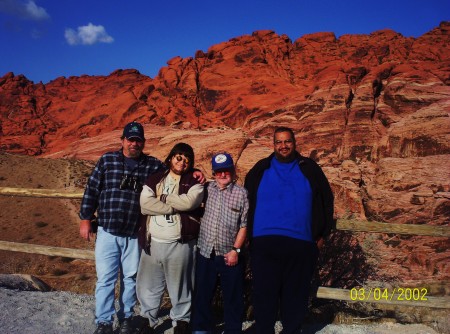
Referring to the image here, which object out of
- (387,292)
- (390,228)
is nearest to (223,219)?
(390,228)

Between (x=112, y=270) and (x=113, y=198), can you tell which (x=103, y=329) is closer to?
(x=112, y=270)

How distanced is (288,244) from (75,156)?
139 feet

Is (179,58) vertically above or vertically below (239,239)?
above

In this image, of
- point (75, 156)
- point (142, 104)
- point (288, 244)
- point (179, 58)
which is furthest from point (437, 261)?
point (179, 58)

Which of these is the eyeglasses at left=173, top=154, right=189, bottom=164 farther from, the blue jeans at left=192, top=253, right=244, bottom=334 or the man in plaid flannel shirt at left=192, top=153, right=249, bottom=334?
the blue jeans at left=192, top=253, right=244, bottom=334

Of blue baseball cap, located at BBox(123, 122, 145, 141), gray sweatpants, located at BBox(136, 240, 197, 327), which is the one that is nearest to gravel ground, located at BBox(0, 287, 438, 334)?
gray sweatpants, located at BBox(136, 240, 197, 327)

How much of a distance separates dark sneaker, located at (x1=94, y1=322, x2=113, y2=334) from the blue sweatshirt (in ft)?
6.12

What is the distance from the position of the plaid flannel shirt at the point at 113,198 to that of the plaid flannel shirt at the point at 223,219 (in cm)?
84

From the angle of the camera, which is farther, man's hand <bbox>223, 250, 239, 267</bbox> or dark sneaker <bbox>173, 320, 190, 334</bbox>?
dark sneaker <bbox>173, 320, 190, 334</bbox>

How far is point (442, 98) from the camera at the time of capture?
2906 centimetres

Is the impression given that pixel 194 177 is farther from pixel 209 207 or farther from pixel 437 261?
pixel 437 261

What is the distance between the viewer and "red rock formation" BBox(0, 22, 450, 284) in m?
19.3

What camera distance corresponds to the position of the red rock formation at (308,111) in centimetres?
1927

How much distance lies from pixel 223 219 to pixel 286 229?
0.62m
